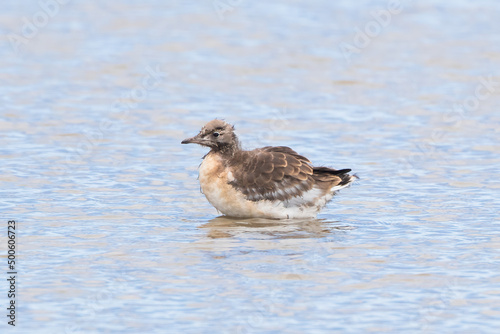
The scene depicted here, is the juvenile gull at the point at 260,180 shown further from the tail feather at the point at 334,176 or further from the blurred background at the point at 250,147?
the blurred background at the point at 250,147

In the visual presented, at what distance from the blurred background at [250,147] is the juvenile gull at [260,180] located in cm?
26

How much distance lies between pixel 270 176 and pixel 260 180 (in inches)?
6.5

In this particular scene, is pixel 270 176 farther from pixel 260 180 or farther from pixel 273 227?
pixel 273 227

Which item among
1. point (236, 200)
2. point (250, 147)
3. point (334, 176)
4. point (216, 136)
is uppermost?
point (250, 147)

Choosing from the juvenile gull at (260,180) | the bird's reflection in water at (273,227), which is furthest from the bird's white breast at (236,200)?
the bird's reflection in water at (273,227)

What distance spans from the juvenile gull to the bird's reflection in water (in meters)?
0.11

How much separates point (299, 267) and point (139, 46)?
52.1 ft

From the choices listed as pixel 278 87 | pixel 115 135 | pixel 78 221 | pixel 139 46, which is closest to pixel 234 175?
pixel 78 221

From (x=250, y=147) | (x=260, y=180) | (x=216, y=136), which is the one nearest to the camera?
(x=260, y=180)

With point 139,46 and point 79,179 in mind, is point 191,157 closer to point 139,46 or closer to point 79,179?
point 79,179

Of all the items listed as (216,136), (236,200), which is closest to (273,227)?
(236,200)

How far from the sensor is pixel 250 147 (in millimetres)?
18375

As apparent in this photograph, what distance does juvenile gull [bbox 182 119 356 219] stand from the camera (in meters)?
13.8

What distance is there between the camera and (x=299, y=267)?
1153 centimetres
